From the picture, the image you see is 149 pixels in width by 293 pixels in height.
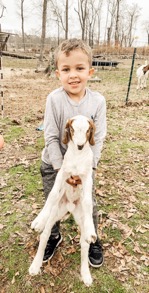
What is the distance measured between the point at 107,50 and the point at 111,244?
33.6 metres

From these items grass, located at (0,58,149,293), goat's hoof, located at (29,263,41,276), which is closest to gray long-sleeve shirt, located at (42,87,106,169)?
goat's hoof, located at (29,263,41,276)

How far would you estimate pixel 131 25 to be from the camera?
248 ft

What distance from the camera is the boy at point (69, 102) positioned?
2467 millimetres

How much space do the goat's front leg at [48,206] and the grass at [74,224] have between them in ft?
3.84

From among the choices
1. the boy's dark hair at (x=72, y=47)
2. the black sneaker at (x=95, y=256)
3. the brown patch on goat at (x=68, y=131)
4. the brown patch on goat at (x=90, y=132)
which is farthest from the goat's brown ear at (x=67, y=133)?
the black sneaker at (x=95, y=256)

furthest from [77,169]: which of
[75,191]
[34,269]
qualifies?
[34,269]

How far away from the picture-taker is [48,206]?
2.44m

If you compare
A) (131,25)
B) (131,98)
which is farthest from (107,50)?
(131,25)

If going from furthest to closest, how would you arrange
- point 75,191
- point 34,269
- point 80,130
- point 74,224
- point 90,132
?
point 74,224
point 34,269
point 75,191
point 90,132
point 80,130

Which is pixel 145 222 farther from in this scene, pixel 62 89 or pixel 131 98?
pixel 131 98

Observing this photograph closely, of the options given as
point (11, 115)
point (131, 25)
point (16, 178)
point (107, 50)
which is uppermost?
point (131, 25)

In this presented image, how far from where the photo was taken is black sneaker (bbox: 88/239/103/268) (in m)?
3.33

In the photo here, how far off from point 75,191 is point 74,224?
1603mm

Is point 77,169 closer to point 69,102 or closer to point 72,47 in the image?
point 69,102
